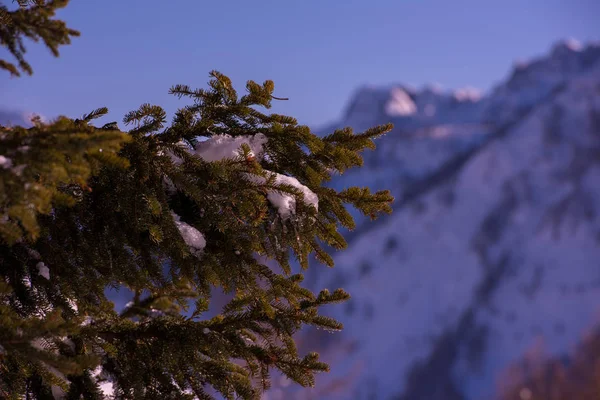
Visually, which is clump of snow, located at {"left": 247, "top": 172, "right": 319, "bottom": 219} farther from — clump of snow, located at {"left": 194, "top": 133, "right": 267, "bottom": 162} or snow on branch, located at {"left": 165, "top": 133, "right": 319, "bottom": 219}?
clump of snow, located at {"left": 194, "top": 133, "right": 267, "bottom": 162}

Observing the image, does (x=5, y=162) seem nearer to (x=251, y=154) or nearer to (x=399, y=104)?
(x=251, y=154)

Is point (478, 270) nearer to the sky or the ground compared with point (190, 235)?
nearer to the sky

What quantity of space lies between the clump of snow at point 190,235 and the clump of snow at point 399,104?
110 metres

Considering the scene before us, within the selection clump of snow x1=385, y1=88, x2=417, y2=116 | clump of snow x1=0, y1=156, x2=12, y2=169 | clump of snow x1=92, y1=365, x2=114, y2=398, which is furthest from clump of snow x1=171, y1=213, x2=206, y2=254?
clump of snow x1=385, y1=88, x2=417, y2=116

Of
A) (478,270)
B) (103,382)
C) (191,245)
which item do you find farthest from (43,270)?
(478,270)

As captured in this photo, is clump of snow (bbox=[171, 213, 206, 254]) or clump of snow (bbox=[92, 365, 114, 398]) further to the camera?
clump of snow (bbox=[92, 365, 114, 398])

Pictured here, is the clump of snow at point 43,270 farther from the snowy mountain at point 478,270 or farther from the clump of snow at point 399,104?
the clump of snow at point 399,104

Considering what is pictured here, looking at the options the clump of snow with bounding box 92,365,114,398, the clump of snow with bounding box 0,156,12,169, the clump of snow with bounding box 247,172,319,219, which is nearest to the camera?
the clump of snow with bounding box 0,156,12,169

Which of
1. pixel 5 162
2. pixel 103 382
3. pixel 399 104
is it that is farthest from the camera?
pixel 399 104

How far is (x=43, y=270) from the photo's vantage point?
324 cm

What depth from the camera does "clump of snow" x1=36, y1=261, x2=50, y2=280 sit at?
323cm

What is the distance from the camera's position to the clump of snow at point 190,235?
314cm

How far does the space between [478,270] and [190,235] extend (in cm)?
6079

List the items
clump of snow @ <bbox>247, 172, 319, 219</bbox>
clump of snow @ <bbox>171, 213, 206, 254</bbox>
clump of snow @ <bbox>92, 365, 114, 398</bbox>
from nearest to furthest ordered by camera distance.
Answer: clump of snow @ <bbox>247, 172, 319, 219</bbox> → clump of snow @ <bbox>171, 213, 206, 254</bbox> → clump of snow @ <bbox>92, 365, 114, 398</bbox>
